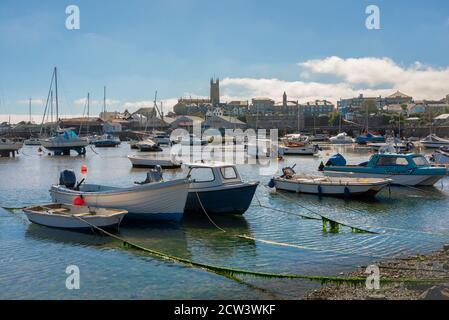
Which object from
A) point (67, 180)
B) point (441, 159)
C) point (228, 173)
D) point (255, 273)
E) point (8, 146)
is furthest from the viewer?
point (8, 146)

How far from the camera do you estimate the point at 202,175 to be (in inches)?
927

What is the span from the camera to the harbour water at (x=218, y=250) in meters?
13.9

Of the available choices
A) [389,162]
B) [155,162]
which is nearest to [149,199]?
[389,162]

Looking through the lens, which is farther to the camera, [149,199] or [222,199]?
[222,199]

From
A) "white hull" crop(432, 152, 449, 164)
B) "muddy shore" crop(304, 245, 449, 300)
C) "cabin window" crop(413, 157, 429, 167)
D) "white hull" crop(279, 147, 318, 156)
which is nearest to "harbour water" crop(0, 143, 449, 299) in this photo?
"muddy shore" crop(304, 245, 449, 300)

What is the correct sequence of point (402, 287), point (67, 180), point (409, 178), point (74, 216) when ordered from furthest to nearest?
point (409, 178), point (67, 180), point (74, 216), point (402, 287)

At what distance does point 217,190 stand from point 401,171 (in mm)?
16791

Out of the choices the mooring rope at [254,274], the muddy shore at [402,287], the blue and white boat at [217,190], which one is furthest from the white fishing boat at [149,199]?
the muddy shore at [402,287]

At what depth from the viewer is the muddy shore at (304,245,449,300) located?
12.1 m

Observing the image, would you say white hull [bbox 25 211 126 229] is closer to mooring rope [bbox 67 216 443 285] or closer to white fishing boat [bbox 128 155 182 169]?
mooring rope [bbox 67 216 443 285]

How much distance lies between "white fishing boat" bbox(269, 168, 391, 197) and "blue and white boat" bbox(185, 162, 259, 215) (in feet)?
26.7

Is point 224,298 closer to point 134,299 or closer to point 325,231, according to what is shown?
point 134,299

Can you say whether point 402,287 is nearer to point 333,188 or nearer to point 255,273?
point 255,273
